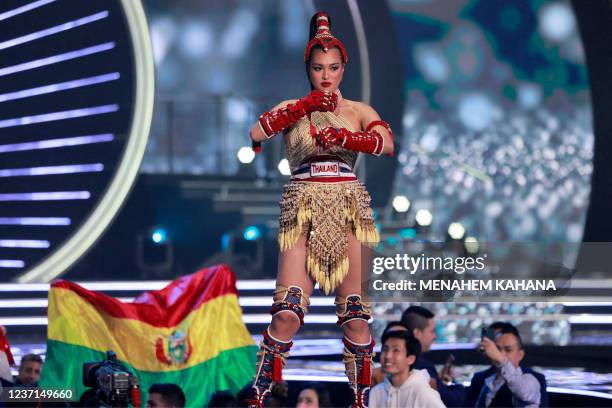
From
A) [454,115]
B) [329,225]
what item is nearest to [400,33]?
[454,115]

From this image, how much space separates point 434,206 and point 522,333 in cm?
146

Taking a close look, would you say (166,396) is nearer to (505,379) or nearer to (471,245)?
(505,379)

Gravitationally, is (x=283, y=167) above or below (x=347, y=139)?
above

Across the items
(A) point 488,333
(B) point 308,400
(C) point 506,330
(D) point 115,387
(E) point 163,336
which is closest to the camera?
(D) point 115,387

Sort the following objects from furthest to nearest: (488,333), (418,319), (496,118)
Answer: (496,118), (418,319), (488,333)

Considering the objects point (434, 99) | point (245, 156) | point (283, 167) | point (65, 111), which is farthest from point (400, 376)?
point (65, 111)

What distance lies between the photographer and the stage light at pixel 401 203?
388 inches

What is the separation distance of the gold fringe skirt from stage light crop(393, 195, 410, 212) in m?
4.43

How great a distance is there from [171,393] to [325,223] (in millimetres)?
1901

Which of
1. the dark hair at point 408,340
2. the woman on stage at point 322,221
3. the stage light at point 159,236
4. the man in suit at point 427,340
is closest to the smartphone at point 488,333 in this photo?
the man in suit at point 427,340

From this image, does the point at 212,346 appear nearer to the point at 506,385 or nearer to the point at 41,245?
the point at 506,385

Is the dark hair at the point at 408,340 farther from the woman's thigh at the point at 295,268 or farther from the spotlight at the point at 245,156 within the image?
the spotlight at the point at 245,156

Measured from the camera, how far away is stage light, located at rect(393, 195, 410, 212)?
9.84 metres

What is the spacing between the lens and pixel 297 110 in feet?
16.9
